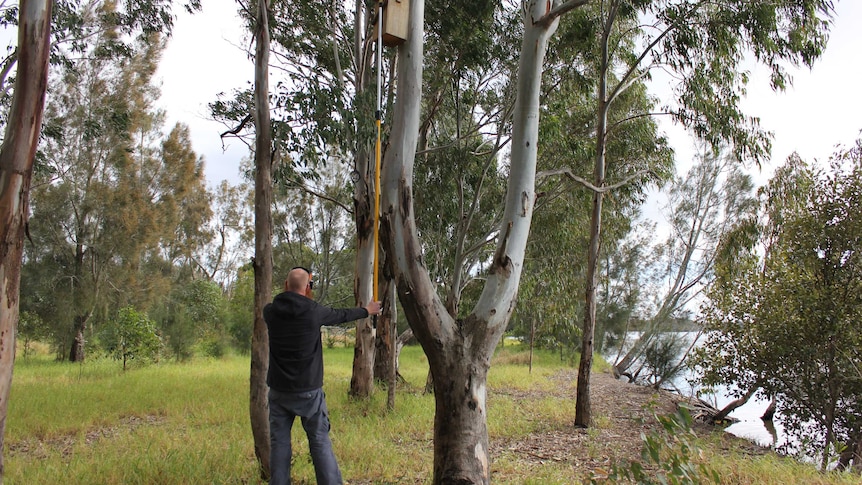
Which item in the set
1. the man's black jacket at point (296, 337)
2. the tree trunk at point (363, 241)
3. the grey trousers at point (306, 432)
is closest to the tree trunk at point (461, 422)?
the grey trousers at point (306, 432)

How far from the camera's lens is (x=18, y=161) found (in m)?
4.43

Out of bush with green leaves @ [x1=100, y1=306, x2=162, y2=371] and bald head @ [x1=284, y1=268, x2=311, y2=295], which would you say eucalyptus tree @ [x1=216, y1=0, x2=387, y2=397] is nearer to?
bald head @ [x1=284, y1=268, x2=311, y2=295]

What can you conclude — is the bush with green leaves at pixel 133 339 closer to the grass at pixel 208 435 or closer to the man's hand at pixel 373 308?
the grass at pixel 208 435

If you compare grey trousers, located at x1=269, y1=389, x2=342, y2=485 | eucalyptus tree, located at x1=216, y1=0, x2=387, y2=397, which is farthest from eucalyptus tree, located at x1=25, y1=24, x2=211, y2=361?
grey trousers, located at x1=269, y1=389, x2=342, y2=485

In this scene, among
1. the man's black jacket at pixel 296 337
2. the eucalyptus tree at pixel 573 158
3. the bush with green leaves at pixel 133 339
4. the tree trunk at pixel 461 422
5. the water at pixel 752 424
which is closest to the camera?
the man's black jacket at pixel 296 337

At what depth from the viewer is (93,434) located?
24.1 ft

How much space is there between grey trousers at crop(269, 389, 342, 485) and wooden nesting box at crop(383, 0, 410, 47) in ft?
9.06

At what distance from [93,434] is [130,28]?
7.29m

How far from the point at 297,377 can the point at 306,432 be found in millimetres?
393

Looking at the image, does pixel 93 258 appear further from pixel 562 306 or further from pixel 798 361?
pixel 798 361

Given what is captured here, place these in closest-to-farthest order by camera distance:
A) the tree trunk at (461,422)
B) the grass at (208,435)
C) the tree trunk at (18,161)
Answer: the tree trunk at (461,422)
the tree trunk at (18,161)
the grass at (208,435)

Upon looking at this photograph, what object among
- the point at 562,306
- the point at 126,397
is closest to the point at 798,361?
the point at 562,306

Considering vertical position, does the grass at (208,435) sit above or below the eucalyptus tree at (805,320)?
below

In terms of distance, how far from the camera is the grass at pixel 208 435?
5.08m
